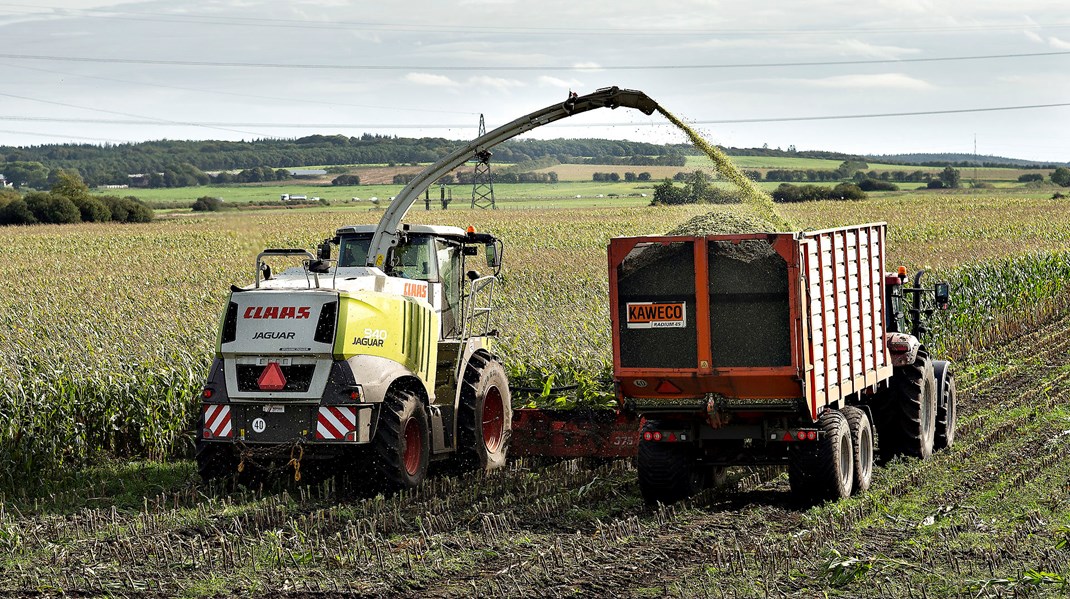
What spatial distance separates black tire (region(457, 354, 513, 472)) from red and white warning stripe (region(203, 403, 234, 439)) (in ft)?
7.64

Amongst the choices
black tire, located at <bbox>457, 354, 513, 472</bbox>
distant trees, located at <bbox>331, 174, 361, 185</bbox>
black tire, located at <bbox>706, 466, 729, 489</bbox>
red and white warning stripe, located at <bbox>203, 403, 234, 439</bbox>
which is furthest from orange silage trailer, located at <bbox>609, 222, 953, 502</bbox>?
distant trees, located at <bbox>331, 174, 361, 185</bbox>

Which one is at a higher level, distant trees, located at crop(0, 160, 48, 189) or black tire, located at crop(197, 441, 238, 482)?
distant trees, located at crop(0, 160, 48, 189)

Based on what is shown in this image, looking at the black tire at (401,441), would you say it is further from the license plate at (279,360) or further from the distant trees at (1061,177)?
the distant trees at (1061,177)

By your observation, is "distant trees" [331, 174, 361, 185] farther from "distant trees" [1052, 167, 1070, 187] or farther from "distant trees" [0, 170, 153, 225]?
"distant trees" [1052, 167, 1070, 187]

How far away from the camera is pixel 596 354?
14641 mm

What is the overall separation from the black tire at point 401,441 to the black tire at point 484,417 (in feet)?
2.56

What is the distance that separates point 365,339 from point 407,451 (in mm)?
1117

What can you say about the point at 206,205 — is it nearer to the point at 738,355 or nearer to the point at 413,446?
the point at 413,446

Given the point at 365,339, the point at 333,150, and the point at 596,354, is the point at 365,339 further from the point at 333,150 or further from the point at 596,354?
the point at 333,150

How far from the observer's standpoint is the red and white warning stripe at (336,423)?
390 inches

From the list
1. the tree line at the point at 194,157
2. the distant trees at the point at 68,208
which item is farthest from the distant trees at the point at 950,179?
the distant trees at the point at 68,208

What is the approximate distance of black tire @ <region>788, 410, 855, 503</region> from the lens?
930 centimetres

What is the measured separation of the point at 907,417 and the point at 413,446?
4.76 meters

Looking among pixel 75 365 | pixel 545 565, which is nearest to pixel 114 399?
pixel 75 365
